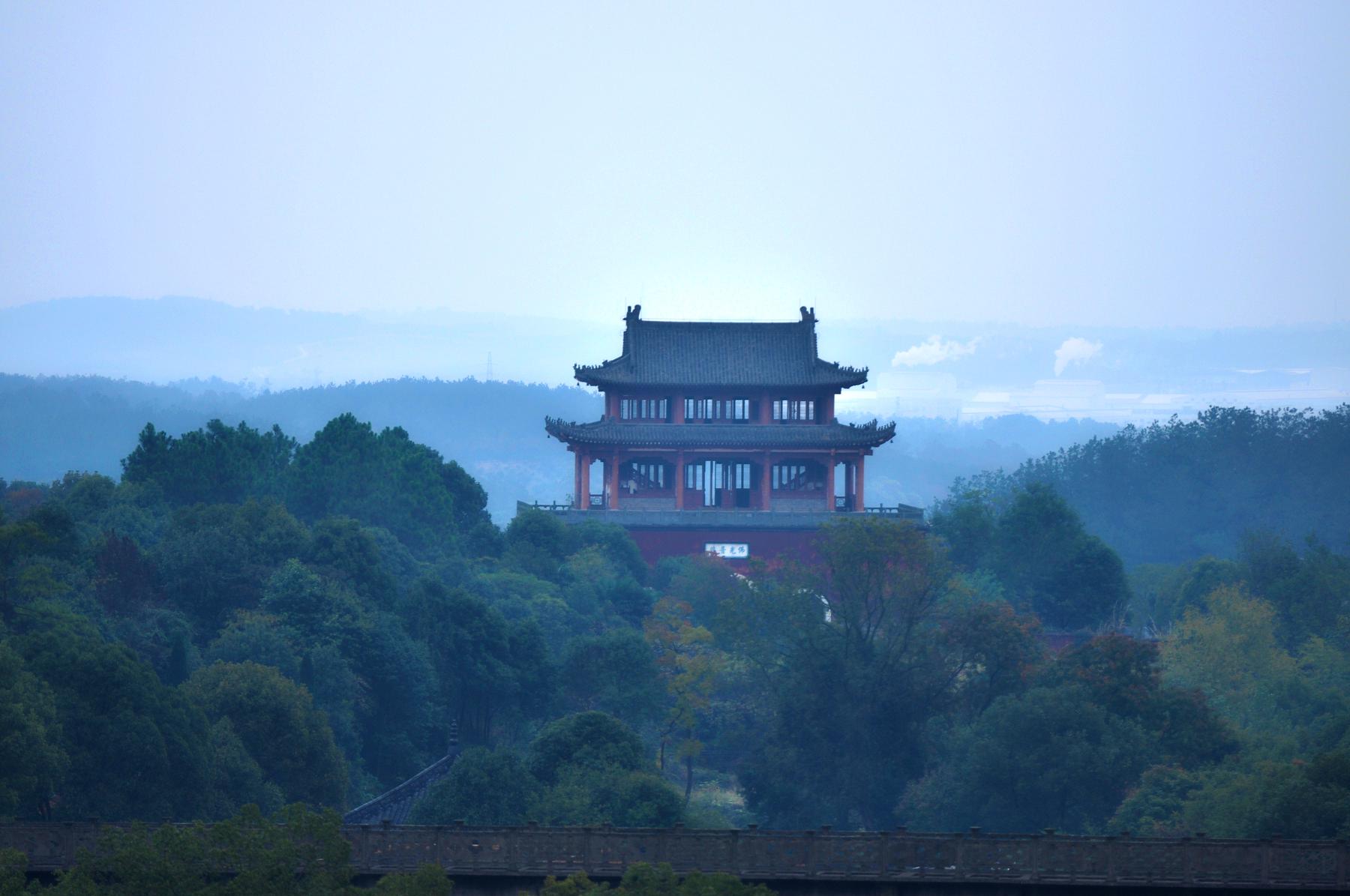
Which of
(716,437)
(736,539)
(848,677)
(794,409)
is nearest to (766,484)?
(716,437)

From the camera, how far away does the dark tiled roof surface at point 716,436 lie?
2176 inches

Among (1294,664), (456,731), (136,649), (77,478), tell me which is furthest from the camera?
(77,478)

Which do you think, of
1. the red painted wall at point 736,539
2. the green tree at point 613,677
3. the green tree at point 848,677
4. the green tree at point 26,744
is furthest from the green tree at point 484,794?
the red painted wall at point 736,539

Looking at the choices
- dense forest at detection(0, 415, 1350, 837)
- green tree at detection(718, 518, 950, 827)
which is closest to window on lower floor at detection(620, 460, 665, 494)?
dense forest at detection(0, 415, 1350, 837)

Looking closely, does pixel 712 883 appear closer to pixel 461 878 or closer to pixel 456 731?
pixel 461 878

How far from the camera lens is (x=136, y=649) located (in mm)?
29422

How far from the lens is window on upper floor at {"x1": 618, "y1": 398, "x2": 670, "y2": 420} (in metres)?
57.2

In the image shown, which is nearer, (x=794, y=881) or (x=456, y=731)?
(x=794, y=881)

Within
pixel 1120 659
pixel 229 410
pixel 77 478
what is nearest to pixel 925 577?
pixel 1120 659

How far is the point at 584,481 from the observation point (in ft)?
190

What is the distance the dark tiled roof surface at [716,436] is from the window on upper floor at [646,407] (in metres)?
1.13

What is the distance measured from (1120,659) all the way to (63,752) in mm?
20019

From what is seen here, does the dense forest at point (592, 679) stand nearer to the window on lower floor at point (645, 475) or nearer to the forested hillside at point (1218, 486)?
the window on lower floor at point (645, 475)

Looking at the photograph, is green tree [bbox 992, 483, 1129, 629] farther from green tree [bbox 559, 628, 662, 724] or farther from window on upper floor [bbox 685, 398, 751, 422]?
green tree [bbox 559, 628, 662, 724]
